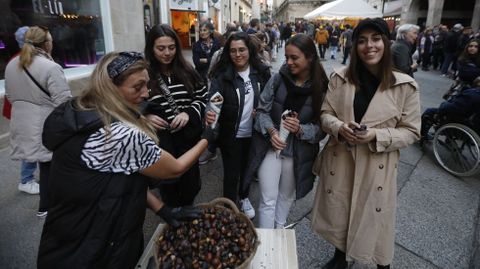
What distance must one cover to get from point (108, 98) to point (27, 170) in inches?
119

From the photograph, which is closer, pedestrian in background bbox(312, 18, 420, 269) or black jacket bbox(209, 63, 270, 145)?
pedestrian in background bbox(312, 18, 420, 269)

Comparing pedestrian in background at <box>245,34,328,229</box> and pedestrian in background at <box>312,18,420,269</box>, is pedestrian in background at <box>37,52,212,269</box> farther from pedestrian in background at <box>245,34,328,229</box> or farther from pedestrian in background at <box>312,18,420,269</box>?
pedestrian in background at <box>312,18,420,269</box>

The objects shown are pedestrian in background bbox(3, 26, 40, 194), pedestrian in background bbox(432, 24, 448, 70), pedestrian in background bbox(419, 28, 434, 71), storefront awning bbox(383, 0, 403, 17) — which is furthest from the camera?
storefront awning bbox(383, 0, 403, 17)

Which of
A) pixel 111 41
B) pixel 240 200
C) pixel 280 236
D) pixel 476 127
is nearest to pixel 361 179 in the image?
pixel 280 236

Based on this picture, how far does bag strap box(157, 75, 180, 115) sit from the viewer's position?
2643 millimetres

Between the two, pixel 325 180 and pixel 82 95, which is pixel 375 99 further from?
pixel 82 95

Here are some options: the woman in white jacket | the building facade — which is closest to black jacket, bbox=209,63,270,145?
the woman in white jacket

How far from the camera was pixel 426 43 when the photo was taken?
14.0m

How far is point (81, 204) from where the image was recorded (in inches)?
55.9

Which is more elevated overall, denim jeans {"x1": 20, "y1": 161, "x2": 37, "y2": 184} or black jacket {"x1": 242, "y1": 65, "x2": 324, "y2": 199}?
black jacket {"x1": 242, "y1": 65, "x2": 324, "y2": 199}

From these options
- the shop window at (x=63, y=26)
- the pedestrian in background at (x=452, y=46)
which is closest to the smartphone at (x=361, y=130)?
the shop window at (x=63, y=26)

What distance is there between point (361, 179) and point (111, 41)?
291 inches

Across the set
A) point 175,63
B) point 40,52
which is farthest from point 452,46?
point 40,52

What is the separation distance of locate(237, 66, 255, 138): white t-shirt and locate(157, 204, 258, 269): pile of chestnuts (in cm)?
137
